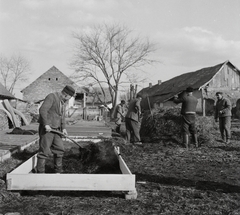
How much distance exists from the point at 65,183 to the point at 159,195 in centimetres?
115

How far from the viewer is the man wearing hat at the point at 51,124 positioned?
15.2 feet

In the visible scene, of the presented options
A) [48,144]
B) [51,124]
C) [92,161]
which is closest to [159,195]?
[48,144]

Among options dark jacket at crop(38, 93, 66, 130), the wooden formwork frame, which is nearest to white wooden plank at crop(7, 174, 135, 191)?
the wooden formwork frame

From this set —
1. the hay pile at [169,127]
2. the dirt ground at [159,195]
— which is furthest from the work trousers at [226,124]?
the dirt ground at [159,195]

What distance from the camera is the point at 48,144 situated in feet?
15.4

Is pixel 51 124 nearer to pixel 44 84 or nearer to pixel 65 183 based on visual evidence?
pixel 65 183

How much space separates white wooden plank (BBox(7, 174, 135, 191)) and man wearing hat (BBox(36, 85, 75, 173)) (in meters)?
0.99

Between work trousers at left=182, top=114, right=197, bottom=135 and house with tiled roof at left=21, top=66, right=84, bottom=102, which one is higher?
house with tiled roof at left=21, top=66, right=84, bottom=102

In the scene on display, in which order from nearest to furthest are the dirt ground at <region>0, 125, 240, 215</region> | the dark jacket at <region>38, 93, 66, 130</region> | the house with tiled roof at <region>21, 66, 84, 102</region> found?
1. the dirt ground at <region>0, 125, 240, 215</region>
2. the dark jacket at <region>38, 93, 66, 130</region>
3. the house with tiled roof at <region>21, 66, 84, 102</region>

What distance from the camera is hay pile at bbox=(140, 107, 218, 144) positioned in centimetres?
939

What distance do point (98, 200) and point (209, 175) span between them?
2.26m

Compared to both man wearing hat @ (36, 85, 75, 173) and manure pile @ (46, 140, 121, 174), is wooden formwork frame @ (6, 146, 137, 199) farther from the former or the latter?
manure pile @ (46, 140, 121, 174)

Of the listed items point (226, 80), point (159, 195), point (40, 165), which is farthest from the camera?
point (226, 80)

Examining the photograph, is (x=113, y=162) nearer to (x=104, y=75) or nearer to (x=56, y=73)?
(x=104, y=75)
